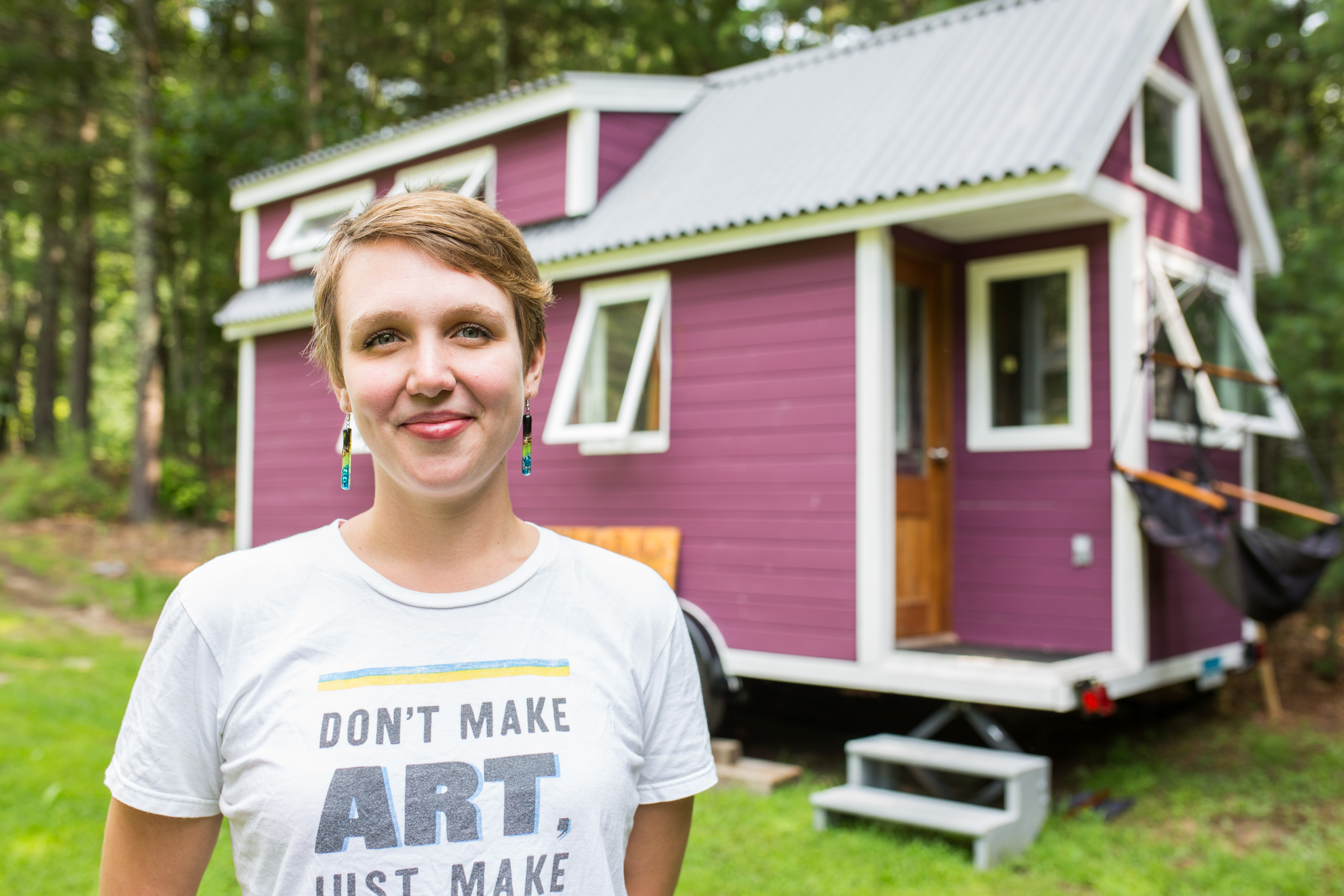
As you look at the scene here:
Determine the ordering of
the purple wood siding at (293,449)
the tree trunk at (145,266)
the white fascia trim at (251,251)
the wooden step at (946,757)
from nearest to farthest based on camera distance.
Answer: the wooden step at (946,757) < the purple wood siding at (293,449) < the white fascia trim at (251,251) < the tree trunk at (145,266)

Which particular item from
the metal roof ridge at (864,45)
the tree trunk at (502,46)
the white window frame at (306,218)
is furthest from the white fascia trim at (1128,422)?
the tree trunk at (502,46)

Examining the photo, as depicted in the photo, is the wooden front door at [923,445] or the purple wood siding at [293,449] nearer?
the wooden front door at [923,445]

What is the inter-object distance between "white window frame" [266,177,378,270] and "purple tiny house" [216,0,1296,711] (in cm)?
244

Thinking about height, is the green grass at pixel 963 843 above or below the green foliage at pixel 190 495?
below

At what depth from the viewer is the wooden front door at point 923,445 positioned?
6582mm

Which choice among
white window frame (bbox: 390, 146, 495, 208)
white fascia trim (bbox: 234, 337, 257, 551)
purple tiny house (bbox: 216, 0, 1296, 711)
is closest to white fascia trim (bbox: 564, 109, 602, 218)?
purple tiny house (bbox: 216, 0, 1296, 711)

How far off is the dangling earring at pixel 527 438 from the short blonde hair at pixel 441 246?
109mm

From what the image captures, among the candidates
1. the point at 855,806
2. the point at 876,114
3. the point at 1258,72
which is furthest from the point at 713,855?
the point at 1258,72

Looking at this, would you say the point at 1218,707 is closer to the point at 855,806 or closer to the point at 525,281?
the point at 855,806

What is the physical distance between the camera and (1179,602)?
6.51 metres

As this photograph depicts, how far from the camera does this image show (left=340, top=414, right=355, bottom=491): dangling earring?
1.61m

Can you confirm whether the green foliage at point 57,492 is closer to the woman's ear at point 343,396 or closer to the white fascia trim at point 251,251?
the white fascia trim at point 251,251

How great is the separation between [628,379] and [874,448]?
1.81 meters

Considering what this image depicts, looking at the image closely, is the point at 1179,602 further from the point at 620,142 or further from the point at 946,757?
the point at 620,142
